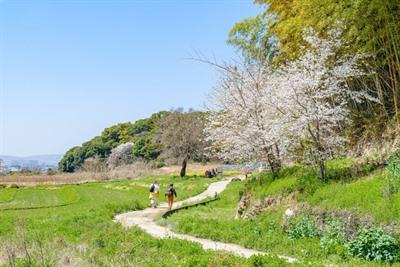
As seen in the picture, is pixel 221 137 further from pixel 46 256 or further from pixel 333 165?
pixel 46 256

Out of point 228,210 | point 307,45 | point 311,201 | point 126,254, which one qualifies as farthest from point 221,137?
point 126,254

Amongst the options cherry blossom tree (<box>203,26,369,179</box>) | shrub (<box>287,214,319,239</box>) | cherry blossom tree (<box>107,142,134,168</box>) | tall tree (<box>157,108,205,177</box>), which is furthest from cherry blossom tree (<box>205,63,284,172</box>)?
cherry blossom tree (<box>107,142,134,168</box>)

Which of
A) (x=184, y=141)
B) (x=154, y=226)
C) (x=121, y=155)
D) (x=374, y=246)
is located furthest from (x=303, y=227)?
(x=121, y=155)

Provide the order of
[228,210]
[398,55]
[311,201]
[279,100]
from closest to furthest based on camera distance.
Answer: [311,201] → [398,55] → [279,100] → [228,210]

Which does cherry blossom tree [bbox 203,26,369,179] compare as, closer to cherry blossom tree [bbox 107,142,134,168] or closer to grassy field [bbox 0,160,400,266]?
grassy field [bbox 0,160,400,266]

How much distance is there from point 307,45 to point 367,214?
8.91m

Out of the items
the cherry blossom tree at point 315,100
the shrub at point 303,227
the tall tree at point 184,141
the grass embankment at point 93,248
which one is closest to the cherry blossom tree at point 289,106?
the cherry blossom tree at point 315,100

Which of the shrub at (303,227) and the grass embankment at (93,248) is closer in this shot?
the grass embankment at (93,248)

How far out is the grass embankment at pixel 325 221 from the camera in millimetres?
8945

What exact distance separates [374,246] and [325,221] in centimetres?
227

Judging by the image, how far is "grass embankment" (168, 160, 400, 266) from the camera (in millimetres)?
8945

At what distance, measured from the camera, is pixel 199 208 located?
21.5 meters

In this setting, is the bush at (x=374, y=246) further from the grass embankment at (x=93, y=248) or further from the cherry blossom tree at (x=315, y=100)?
the cherry blossom tree at (x=315, y=100)

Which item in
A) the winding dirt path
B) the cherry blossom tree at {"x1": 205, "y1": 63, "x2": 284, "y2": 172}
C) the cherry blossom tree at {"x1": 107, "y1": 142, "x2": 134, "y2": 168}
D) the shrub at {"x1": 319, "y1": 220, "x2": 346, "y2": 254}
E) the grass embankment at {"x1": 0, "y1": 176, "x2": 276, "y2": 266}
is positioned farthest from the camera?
the cherry blossom tree at {"x1": 107, "y1": 142, "x2": 134, "y2": 168}
